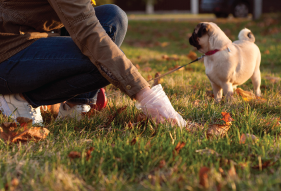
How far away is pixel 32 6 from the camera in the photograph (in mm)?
1961

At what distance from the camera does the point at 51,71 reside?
1.93 meters

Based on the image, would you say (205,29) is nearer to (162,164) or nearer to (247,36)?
(247,36)

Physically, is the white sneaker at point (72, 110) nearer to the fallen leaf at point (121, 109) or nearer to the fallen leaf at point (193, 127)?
the fallen leaf at point (121, 109)

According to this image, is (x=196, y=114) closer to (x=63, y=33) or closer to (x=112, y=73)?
(x=112, y=73)

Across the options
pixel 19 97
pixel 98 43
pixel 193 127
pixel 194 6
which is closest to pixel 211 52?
pixel 193 127

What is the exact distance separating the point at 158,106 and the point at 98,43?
0.53 metres

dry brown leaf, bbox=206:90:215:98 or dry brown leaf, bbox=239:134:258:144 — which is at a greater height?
dry brown leaf, bbox=239:134:258:144

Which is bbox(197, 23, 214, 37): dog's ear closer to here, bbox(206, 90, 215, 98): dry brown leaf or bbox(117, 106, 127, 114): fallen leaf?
bbox(206, 90, 215, 98): dry brown leaf

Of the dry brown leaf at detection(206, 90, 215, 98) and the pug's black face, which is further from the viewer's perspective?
the dry brown leaf at detection(206, 90, 215, 98)

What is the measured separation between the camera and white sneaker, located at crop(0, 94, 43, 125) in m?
2.07

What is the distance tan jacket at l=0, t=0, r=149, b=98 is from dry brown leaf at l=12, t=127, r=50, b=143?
0.51 metres

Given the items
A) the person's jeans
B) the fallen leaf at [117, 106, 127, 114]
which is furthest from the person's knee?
the fallen leaf at [117, 106, 127, 114]

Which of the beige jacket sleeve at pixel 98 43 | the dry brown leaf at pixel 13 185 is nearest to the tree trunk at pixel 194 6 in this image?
the beige jacket sleeve at pixel 98 43

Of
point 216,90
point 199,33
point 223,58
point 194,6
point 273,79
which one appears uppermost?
point 199,33
